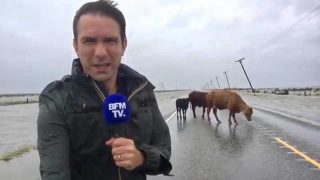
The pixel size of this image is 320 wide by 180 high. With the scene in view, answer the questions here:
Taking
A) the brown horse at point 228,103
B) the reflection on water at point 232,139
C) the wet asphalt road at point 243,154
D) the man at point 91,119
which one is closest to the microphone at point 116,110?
the man at point 91,119

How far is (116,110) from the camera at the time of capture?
2.62 meters

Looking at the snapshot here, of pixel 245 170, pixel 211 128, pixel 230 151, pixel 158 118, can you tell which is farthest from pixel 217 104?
pixel 158 118

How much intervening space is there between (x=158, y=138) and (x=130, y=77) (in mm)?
442

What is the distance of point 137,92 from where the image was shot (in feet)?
10.1

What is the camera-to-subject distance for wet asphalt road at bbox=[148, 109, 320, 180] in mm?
10961

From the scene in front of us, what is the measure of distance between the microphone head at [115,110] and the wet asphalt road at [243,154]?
26.6 feet

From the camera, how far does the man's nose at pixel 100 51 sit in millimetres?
2807

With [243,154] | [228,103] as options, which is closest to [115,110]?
[243,154]

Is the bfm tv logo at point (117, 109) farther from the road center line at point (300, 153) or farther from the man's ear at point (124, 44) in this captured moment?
the road center line at point (300, 153)

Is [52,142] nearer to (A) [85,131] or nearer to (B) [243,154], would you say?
(A) [85,131]

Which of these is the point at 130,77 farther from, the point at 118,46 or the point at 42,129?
the point at 42,129

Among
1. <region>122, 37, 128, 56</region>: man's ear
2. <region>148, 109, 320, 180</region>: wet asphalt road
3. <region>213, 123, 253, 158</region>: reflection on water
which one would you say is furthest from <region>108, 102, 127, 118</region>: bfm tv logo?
<region>213, 123, 253, 158</region>: reflection on water

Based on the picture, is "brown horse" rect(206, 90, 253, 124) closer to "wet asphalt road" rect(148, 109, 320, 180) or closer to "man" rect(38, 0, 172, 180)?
"wet asphalt road" rect(148, 109, 320, 180)

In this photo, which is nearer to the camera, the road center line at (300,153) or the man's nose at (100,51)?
the man's nose at (100,51)
